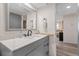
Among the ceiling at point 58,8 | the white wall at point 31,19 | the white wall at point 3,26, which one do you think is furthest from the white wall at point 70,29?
the white wall at point 3,26

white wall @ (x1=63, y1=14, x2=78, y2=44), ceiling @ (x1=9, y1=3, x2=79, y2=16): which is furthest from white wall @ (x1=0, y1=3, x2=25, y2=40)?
white wall @ (x1=63, y1=14, x2=78, y2=44)

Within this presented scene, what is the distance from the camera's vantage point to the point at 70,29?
1.59m

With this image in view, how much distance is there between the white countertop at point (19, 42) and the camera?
1.31 metres

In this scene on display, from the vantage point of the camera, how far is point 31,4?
1.52 m

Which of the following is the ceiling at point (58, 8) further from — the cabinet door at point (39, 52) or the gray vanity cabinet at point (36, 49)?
the cabinet door at point (39, 52)

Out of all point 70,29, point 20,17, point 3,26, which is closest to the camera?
point 3,26

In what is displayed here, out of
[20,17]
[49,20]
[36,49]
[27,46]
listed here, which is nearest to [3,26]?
[20,17]

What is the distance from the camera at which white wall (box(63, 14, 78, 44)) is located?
1.55 m

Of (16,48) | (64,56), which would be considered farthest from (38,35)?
(64,56)

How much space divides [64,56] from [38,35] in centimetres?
55

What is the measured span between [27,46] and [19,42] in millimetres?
139

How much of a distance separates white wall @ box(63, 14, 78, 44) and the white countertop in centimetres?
41

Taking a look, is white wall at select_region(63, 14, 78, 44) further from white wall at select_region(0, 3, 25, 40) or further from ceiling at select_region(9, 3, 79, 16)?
white wall at select_region(0, 3, 25, 40)

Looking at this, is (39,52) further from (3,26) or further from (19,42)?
(3,26)
